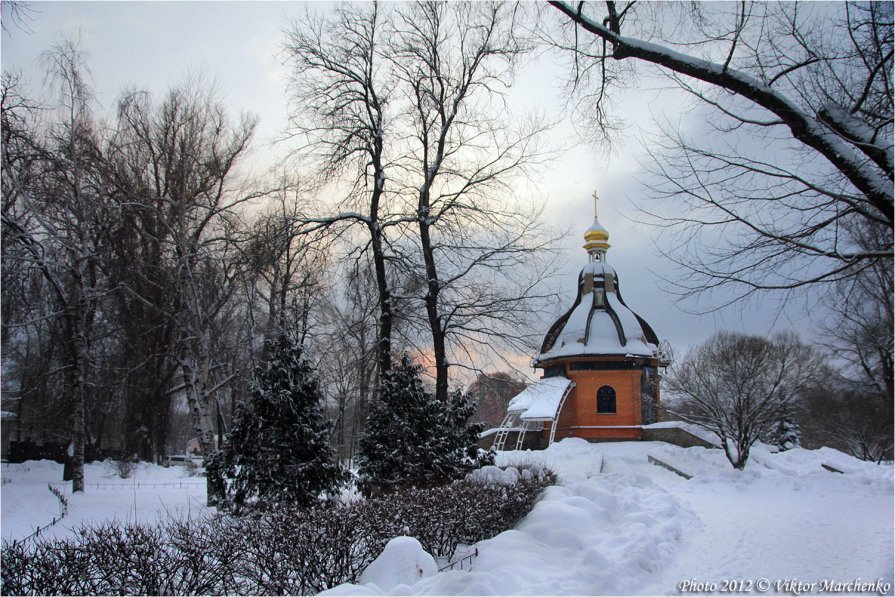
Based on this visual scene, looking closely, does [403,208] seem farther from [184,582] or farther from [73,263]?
[184,582]

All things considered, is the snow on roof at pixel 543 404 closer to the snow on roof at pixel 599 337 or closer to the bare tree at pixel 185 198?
the snow on roof at pixel 599 337

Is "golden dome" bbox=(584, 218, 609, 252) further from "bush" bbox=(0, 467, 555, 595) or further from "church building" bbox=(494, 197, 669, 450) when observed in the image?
"bush" bbox=(0, 467, 555, 595)

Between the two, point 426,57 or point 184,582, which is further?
point 426,57

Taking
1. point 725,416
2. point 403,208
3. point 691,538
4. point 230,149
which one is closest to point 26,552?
point 691,538

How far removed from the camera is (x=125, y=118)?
66.5 ft

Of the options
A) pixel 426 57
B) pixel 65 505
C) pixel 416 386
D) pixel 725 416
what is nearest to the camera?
pixel 416 386

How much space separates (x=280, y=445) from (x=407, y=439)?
8.80ft

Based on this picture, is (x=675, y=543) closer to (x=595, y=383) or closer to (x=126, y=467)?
(x=595, y=383)

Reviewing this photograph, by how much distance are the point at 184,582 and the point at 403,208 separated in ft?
36.3

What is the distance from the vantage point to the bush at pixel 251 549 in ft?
16.6

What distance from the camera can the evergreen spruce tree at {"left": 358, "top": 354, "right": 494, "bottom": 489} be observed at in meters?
11.8

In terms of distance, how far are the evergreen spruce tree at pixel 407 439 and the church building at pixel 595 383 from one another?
1540cm

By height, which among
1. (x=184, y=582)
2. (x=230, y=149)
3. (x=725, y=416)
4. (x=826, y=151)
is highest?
(x=230, y=149)

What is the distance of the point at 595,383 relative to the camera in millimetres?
29422
